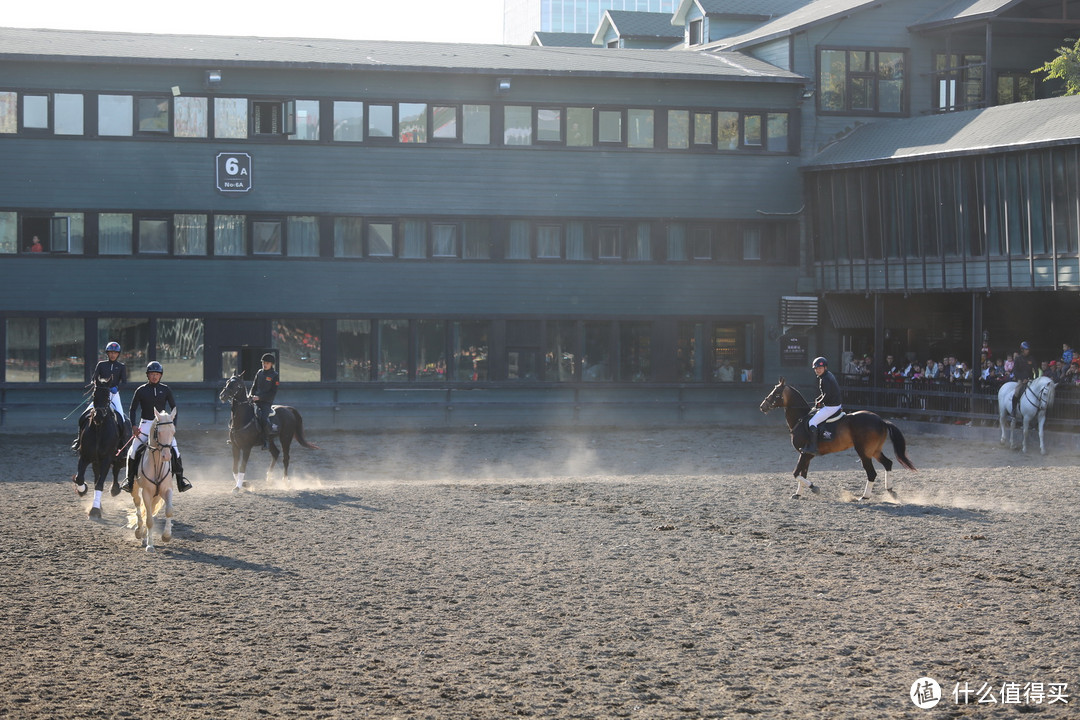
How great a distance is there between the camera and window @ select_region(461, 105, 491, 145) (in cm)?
3719

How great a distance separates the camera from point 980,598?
11.7 metres

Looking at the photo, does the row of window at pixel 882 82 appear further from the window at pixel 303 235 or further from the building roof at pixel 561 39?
the building roof at pixel 561 39

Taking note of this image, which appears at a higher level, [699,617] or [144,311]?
[144,311]

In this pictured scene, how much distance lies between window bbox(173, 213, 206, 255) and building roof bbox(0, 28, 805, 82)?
4187mm

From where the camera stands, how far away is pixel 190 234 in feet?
117

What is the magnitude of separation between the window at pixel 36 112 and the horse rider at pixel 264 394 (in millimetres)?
18131

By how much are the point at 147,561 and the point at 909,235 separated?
1051 inches

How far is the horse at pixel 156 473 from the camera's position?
1448 centimetres

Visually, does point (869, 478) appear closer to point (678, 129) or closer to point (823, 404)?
point (823, 404)

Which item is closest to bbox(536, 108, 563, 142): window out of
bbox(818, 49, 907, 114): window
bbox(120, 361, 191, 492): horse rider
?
bbox(818, 49, 907, 114): window

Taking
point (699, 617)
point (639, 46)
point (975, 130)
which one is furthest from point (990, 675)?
point (639, 46)

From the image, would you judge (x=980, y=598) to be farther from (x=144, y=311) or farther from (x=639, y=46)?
(x=639, y=46)

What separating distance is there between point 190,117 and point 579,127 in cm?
1098

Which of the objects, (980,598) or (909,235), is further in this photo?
(909,235)
